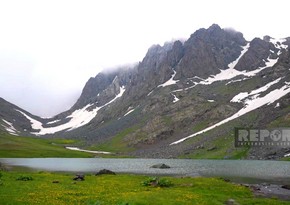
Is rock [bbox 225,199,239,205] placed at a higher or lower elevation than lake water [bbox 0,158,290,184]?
higher

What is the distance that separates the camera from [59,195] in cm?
3875

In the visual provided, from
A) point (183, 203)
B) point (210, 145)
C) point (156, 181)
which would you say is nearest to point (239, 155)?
point (210, 145)

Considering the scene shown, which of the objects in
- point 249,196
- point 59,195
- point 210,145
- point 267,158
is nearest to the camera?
point 59,195

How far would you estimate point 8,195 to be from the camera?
3756 centimetres

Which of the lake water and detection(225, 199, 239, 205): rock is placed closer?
detection(225, 199, 239, 205): rock

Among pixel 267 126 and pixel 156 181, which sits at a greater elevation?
pixel 267 126

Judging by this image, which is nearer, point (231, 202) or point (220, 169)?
point (231, 202)

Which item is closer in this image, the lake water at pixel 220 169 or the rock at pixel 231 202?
the rock at pixel 231 202

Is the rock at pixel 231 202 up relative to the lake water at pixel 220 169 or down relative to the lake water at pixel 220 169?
up

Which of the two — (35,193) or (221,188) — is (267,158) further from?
(35,193)

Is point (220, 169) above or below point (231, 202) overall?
below

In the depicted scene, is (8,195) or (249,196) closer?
(8,195)

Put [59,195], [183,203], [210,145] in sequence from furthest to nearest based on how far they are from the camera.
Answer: [210,145] < [59,195] < [183,203]

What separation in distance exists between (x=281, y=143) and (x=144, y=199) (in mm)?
143758
